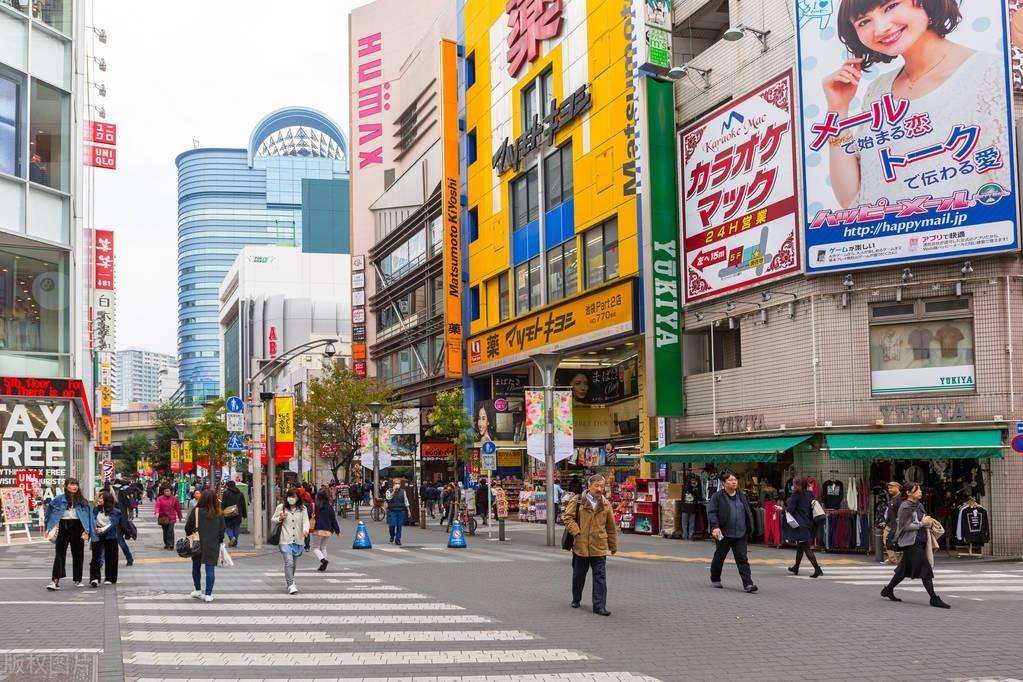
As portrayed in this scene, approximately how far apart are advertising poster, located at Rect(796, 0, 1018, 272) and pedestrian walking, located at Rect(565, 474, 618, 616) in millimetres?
12839

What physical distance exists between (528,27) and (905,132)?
71.7 feet

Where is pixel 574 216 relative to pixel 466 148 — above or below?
below

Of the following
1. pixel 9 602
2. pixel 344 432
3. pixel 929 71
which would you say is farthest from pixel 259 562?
pixel 344 432

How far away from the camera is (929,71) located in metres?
23.8

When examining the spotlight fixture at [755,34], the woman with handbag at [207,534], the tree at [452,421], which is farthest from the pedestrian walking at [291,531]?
the tree at [452,421]

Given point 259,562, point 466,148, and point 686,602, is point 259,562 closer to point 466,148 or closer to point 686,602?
point 686,602

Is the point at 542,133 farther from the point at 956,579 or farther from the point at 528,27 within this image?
the point at 956,579

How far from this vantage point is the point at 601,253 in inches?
1467

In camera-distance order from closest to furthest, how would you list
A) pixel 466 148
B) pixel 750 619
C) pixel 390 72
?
1. pixel 750 619
2. pixel 466 148
3. pixel 390 72

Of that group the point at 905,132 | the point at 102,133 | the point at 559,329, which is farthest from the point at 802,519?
the point at 102,133

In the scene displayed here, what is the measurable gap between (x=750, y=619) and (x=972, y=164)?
45.8ft

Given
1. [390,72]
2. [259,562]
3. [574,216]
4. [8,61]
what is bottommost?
[259,562]

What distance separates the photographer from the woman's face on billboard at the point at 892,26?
2400 centimetres

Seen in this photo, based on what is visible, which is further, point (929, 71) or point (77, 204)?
point (77, 204)
